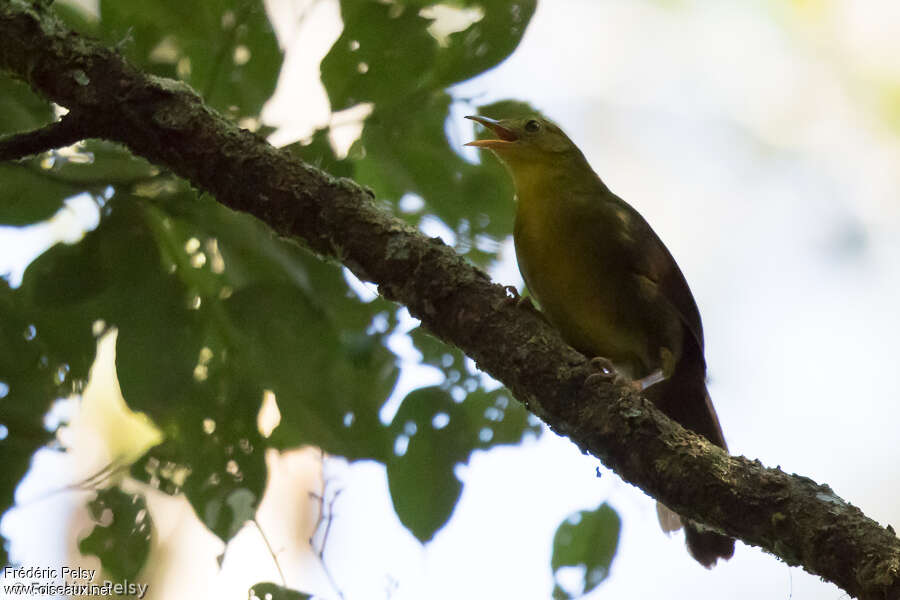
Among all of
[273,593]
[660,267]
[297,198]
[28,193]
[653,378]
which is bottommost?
[273,593]

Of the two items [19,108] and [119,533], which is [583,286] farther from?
[19,108]

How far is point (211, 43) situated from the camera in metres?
2.66

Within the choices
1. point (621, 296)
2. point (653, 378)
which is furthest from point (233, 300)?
point (653, 378)

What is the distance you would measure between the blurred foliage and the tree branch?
20 cm

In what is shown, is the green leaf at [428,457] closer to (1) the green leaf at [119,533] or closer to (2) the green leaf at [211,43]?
(1) the green leaf at [119,533]

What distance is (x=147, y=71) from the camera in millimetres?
2568

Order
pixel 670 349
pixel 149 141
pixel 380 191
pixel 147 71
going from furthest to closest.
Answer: pixel 670 349 < pixel 380 191 < pixel 147 71 < pixel 149 141

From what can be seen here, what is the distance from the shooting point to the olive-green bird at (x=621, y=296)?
3018 millimetres

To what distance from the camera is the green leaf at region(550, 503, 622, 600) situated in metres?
2.54

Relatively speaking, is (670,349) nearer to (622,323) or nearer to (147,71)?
(622,323)

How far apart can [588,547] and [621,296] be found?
34.2 inches

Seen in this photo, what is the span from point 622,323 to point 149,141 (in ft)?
5.26

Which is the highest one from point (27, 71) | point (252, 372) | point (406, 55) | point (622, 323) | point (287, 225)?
point (406, 55)


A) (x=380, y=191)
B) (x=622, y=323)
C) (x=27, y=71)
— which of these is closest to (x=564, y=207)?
(x=622, y=323)
